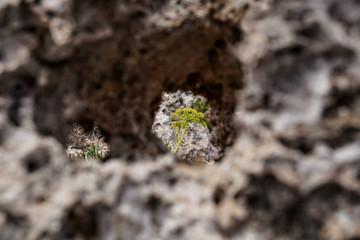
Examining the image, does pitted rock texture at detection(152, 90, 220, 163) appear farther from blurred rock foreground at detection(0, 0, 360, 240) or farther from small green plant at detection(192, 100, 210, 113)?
blurred rock foreground at detection(0, 0, 360, 240)

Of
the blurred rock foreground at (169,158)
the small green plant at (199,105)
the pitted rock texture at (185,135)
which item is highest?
the small green plant at (199,105)

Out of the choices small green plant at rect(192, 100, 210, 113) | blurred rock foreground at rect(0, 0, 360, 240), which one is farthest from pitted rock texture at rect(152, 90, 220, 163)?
blurred rock foreground at rect(0, 0, 360, 240)

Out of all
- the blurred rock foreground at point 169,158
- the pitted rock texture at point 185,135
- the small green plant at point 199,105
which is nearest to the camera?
the blurred rock foreground at point 169,158

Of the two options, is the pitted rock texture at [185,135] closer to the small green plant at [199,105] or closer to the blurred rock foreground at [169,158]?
the small green plant at [199,105]

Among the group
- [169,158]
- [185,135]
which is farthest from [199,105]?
[169,158]

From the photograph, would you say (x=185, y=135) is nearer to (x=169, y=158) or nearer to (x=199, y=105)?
(x=199, y=105)

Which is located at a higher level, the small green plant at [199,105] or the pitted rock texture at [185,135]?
the small green plant at [199,105]

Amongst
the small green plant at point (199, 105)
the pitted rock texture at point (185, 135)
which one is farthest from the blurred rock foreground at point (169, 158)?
the small green plant at point (199, 105)
